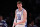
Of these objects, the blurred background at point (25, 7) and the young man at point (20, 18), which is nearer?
the young man at point (20, 18)

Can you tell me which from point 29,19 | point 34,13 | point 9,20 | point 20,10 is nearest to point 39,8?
point 34,13

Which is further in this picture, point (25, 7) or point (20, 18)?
point (25, 7)

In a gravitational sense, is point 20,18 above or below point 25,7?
below

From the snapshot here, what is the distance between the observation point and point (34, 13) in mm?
6957

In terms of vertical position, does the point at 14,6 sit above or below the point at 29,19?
above

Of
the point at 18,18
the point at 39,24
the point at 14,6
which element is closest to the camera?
the point at 18,18

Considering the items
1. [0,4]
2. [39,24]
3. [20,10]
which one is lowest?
[39,24]

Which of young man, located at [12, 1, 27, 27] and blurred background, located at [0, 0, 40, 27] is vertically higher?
blurred background, located at [0, 0, 40, 27]

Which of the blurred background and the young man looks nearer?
the young man

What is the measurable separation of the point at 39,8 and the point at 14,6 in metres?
1.13

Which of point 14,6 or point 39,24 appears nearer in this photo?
point 39,24

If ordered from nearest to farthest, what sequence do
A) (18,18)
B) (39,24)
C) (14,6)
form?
(18,18) < (39,24) < (14,6)

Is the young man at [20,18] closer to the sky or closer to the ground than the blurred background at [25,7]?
closer to the ground

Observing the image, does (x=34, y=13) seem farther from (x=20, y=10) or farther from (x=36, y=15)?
(x=20, y=10)
